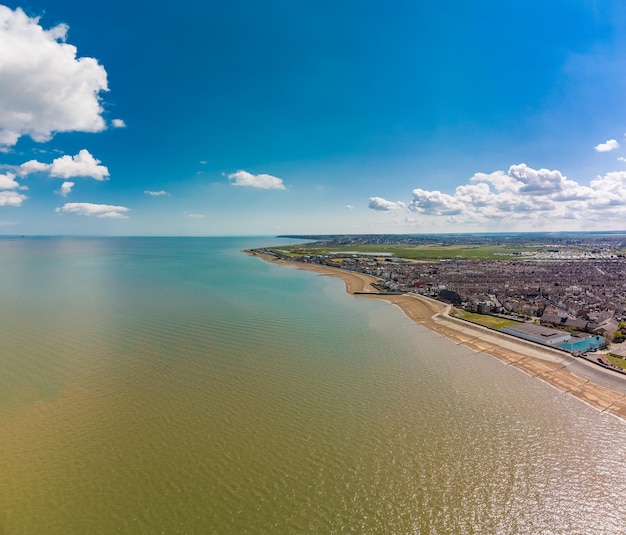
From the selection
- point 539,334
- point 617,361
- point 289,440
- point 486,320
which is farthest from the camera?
point 486,320

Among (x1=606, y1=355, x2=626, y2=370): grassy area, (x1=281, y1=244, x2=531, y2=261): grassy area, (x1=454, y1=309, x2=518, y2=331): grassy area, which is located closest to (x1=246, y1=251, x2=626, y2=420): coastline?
(x1=454, y1=309, x2=518, y2=331): grassy area

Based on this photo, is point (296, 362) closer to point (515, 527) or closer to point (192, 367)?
point (192, 367)

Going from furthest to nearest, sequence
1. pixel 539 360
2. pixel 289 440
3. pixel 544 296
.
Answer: pixel 544 296
pixel 539 360
pixel 289 440

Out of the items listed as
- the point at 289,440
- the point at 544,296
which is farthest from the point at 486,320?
the point at 289,440

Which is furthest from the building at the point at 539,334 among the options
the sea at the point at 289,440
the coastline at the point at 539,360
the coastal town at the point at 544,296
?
the sea at the point at 289,440

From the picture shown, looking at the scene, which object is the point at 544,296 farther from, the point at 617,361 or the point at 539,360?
the point at 539,360

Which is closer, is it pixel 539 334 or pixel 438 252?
pixel 539 334

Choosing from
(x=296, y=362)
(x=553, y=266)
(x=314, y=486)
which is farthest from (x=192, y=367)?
(x=553, y=266)
